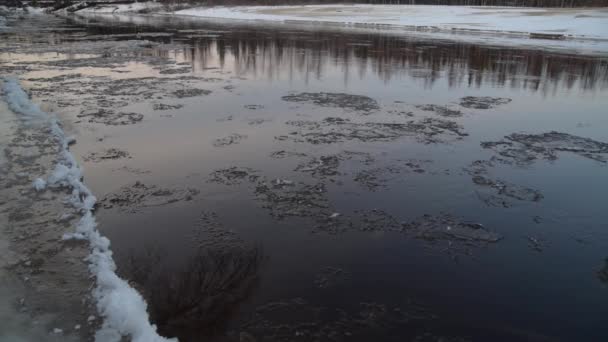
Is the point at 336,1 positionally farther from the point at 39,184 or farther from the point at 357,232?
the point at 357,232

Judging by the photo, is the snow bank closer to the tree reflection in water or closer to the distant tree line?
the distant tree line

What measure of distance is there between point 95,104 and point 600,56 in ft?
87.0

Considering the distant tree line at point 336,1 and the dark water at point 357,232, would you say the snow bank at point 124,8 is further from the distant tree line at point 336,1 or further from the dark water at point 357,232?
the dark water at point 357,232

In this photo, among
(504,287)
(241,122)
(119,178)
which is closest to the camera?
Answer: (504,287)

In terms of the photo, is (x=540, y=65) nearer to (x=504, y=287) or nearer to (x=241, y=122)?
(x=241, y=122)

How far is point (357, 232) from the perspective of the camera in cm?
656

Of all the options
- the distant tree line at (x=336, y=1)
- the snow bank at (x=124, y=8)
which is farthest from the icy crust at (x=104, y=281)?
the snow bank at (x=124, y=8)

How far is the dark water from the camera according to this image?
481 centimetres

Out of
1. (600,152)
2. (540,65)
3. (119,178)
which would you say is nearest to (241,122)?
(119,178)

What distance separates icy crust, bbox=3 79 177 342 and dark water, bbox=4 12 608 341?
0.62 ft

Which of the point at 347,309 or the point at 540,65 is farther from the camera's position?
the point at 540,65

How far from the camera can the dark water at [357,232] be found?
15.8ft

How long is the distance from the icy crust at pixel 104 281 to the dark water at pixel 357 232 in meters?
0.19

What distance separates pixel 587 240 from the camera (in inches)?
256
